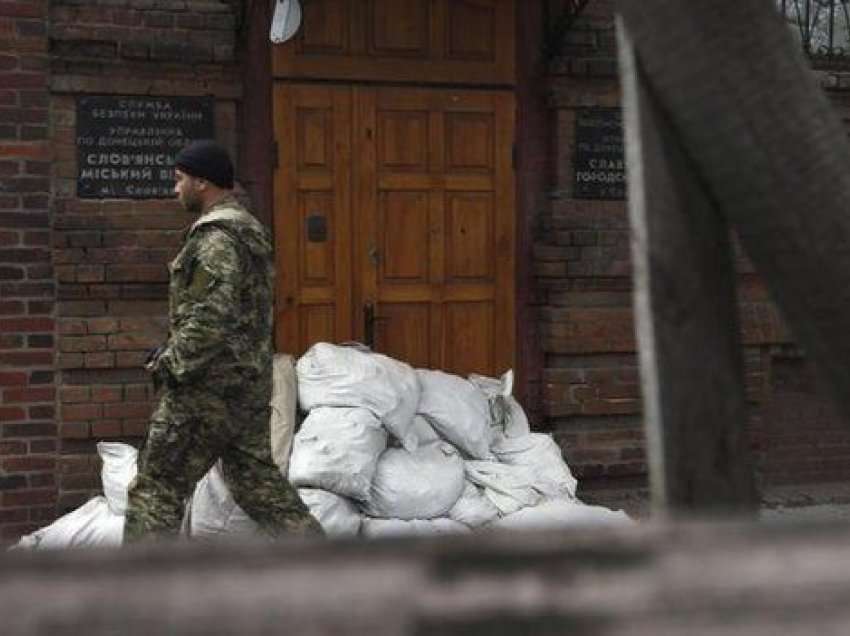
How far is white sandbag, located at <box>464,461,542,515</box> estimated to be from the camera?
519cm

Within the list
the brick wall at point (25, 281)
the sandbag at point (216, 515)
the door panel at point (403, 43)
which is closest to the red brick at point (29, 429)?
the brick wall at point (25, 281)

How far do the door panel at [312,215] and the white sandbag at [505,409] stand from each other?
788mm

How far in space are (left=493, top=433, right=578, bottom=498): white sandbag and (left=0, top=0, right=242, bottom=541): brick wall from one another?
1.75 metres

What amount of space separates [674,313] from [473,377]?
4.39m

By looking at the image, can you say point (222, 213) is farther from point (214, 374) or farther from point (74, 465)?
point (74, 465)

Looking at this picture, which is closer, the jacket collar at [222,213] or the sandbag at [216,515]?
the jacket collar at [222,213]

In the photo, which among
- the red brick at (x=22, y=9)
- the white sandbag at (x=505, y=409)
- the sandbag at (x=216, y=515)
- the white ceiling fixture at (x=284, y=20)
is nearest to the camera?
the sandbag at (x=216, y=515)

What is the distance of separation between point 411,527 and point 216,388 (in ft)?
3.90

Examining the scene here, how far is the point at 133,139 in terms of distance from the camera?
216 inches

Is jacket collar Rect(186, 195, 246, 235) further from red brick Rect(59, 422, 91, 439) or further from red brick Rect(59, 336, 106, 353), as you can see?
red brick Rect(59, 422, 91, 439)

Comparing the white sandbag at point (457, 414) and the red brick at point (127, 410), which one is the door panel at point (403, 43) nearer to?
the white sandbag at point (457, 414)

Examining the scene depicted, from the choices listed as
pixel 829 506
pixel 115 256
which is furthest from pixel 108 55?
pixel 829 506

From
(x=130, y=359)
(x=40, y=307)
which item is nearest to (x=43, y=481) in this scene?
(x=130, y=359)

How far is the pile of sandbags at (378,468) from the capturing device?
4.84 meters
